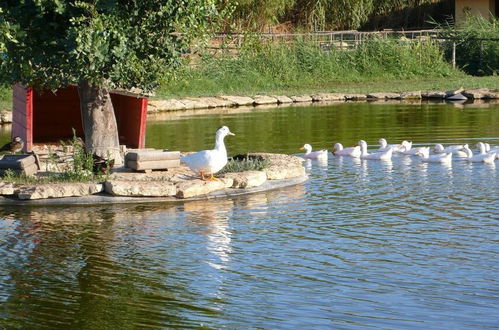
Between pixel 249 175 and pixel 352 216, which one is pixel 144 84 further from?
pixel 352 216

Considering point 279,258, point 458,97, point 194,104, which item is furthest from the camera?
point 458,97

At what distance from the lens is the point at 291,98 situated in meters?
40.1

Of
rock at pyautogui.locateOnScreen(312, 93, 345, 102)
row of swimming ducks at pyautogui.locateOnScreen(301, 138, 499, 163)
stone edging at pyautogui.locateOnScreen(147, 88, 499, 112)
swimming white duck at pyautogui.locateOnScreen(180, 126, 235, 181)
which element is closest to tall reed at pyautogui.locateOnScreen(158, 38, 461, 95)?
stone edging at pyautogui.locateOnScreen(147, 88, 499, 112)

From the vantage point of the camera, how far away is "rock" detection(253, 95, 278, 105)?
129 feet

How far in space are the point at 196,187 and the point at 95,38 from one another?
2881mm

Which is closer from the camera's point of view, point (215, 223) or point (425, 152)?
point (215, 223)

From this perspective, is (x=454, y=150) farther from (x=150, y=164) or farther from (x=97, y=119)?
(x=97, y=119)

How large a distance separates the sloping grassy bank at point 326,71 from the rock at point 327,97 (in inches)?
45.2

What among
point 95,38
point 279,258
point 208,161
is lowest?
point 279,258

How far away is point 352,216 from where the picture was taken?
15.8 metres

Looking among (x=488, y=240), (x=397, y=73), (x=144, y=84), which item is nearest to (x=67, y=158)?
(x=144, y=84)

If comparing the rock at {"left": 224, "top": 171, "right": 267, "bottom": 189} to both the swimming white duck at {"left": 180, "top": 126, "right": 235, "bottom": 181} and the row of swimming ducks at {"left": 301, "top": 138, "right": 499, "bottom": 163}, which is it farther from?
the row of swimming ducks at {"left": 301, "top": 138, "right": 499, "bottom": 163}

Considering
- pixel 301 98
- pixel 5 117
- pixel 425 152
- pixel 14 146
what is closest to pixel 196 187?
pixel 14 146

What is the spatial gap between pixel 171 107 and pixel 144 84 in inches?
726
